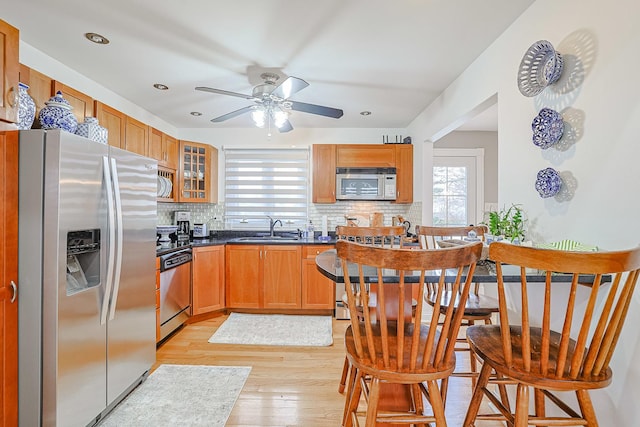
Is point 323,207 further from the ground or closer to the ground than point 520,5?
closer to the ground

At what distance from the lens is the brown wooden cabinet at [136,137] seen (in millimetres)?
3093

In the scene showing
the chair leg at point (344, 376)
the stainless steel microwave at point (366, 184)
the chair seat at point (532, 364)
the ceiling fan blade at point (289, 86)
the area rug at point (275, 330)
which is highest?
the ceiling fan blade at point (289, 86)

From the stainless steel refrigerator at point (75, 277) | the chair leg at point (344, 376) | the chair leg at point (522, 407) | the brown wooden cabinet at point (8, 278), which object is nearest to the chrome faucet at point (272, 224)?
the stainless steel refrigerator at point (75, 277)

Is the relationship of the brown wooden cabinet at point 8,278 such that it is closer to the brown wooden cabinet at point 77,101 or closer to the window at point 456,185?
the brown wooden cabinet at point 77,101

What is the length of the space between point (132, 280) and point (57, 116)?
1115mm

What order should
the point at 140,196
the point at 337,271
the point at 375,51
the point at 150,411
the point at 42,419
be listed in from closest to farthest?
the point at 337,271 → the point at 42,419 → the point at 150,411 → the point at 140,196 → the point at 375,51

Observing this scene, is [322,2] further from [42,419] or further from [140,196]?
[42,419]

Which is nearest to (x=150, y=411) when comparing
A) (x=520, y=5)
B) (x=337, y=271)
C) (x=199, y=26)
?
(x=337, y=271)

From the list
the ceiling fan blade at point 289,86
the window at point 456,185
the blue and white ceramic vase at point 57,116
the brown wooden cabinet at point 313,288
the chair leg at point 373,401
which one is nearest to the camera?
the chair leg at point 373,401

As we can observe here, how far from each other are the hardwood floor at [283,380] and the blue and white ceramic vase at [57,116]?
1.90m

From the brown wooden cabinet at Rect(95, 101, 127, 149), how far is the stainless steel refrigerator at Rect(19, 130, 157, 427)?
959mm

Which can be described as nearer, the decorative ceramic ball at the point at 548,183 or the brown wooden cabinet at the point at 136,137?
the decorative ceramic ball at the point at 548,183

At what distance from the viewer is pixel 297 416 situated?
1944 mm

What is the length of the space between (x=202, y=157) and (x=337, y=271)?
3.43 meters
